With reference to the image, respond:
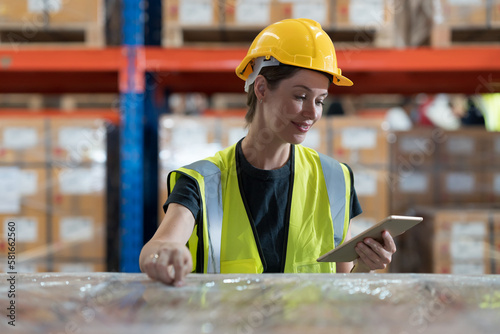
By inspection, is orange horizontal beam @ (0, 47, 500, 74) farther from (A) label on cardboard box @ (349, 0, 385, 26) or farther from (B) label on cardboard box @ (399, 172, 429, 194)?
(B) label on cardboard box @ (399, 172, 429, 194)

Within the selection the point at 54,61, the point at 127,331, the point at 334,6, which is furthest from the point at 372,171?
the point at 127,331

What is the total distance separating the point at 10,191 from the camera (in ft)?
7.41

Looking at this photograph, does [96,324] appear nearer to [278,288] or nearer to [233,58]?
[278,288]

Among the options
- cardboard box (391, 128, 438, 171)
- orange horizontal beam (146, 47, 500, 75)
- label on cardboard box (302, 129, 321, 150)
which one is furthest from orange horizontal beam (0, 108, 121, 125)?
cardboard box (391, 128, 438, 171)

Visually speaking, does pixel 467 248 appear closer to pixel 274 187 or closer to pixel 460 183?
pixel 460 183

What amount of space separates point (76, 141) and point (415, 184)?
198 centimetres

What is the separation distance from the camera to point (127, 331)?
608mm

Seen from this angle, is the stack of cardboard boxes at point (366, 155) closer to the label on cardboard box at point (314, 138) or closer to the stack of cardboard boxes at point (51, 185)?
the label on cardboard box at point (314, 138)

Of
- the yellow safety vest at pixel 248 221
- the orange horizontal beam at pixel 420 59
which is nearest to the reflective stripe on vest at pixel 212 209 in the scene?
the yellow safety vest at pixel 248 221

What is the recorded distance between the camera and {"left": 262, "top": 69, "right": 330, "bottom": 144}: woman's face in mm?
1125

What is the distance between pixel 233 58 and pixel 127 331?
1.69 metres

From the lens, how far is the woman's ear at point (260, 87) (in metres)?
1.18

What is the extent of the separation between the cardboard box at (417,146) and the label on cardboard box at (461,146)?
74mm

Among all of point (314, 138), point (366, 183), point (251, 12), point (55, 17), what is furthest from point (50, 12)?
point (366, 183)
